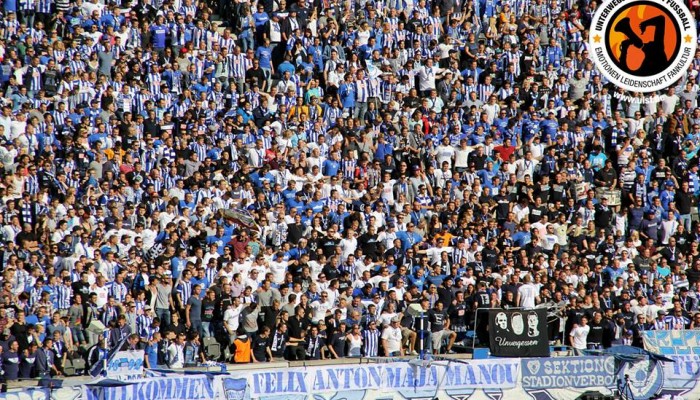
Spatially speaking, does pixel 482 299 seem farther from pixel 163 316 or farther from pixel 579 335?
pixel 163 316

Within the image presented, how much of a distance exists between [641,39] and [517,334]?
9.98m

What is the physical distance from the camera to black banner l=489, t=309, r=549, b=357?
2469 centimetres

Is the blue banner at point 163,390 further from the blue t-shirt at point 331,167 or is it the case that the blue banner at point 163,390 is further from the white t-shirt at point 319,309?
the blue t-shirt at point 331,167

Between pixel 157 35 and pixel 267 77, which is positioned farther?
pixel 267 77

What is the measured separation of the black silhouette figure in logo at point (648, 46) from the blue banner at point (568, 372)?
9756 mm

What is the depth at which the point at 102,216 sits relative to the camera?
25.6 meters

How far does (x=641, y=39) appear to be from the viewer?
104ft

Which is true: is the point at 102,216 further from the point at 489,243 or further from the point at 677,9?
the point at 677,9

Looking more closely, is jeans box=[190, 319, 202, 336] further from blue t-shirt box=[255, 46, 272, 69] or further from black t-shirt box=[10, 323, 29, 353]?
blue t-shirt box=[255, 46, 272, 69]

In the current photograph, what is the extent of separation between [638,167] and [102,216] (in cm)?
1271

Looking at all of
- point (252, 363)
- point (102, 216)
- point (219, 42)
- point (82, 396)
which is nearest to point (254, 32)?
point (219, 42)

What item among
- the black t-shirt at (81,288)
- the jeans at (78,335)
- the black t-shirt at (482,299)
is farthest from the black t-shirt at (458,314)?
the jeans at (78,335)

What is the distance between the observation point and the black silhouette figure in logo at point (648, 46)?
104ft

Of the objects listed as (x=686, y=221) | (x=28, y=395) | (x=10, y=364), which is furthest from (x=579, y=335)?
(x=28, y=395)
